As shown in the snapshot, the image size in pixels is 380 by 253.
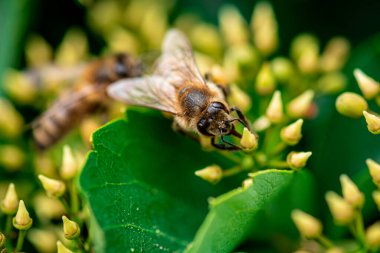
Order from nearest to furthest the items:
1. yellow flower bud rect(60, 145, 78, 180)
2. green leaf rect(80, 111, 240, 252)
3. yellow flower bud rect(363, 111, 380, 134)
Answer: green leaf rect(80, 111, 240, 252)
yellow flower bud rect(363, 111, 380, 134)
yellow flower bud rect(60, 145, 78, 180)

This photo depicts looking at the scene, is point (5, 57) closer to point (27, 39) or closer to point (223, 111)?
point (27, 39)

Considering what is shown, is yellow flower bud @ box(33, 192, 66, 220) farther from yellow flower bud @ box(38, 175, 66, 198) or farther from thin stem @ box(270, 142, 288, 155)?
thin stem @ box(270, 142, 288, 155)

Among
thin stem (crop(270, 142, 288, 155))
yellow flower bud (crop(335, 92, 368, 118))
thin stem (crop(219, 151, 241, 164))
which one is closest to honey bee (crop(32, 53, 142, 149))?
thin stem (crop(219, 151, 241, 164))

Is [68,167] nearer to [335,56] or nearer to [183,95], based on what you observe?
[183,95]

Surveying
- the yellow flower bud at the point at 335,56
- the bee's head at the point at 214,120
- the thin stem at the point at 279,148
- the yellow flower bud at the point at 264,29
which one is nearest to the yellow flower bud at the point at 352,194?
the thin stem at the point at 279,148

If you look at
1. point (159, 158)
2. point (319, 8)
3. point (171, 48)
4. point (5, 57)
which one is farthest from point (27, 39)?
point (319, 8)

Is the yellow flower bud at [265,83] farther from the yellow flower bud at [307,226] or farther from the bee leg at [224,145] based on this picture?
the yellow flower bud at [307,226]
